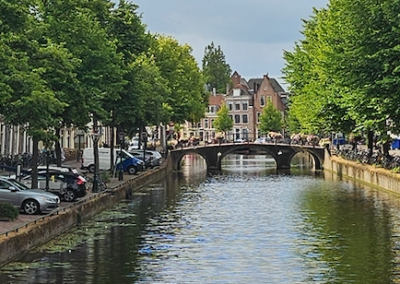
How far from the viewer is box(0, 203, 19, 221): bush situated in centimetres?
2877

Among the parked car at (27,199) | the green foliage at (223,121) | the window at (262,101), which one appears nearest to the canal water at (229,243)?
the parked car at (27,199)

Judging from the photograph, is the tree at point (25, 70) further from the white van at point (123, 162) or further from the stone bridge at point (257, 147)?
the stone bridge at point (257, 147)

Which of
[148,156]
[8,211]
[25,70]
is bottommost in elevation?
[8,211]

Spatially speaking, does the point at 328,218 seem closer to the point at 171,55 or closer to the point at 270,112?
→ the point at 171,55

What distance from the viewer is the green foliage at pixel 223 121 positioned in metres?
149

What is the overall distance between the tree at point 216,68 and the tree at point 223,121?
2846cm

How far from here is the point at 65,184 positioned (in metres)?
38.3

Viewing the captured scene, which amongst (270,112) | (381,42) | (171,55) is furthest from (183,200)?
(270,112)

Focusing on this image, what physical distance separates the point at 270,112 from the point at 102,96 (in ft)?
334

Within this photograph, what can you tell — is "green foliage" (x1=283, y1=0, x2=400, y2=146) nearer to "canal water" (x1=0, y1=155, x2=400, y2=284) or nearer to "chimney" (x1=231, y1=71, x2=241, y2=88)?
"canal water" (x1=0, y1=155, x2=400, y2=284)

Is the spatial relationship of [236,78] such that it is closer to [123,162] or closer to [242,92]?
[242,92]

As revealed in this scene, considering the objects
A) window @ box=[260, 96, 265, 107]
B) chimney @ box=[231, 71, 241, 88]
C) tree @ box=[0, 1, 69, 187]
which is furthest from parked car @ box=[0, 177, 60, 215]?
chimney @ box=[231, 71, 241, 88]

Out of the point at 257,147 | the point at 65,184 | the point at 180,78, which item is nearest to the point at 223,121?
the point at 257,147

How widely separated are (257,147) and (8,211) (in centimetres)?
6989
